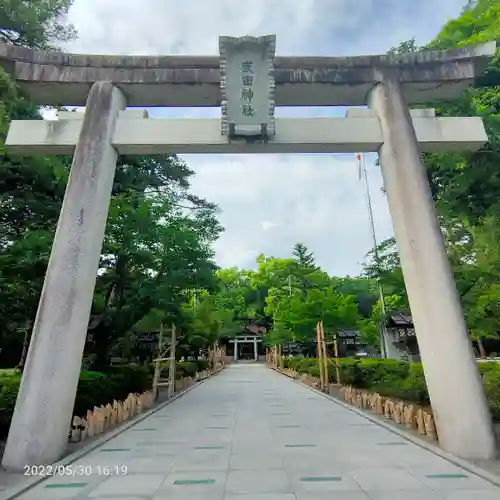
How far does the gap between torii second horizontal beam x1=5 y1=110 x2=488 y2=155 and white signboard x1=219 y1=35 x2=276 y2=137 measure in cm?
31

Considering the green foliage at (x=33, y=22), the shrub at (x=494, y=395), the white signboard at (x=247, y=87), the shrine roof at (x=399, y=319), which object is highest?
the green foliage at (x=33, y=22)

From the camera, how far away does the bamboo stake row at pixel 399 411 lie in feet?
25.1

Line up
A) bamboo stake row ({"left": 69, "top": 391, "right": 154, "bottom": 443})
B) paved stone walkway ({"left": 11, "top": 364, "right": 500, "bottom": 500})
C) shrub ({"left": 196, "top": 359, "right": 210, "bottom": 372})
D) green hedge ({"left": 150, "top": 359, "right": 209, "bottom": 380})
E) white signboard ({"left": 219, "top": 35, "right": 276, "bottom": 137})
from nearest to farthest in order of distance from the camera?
paved stone walkway ({"left": 11, "top": 364, "right": 500, "bottom": 500}), white signboard ({"left": 219, "top": 35, "right": 276, "bottom": 137}), bamboo stake row ({"left": 69, "top": 391, "right": 154, "bottom": 443}), green hedge ({"left": 150, "top": 359, "right": 209, "bottom": 380}), shrub ({"left": 196, "top": 359, "right": 210, "bottom": 372})

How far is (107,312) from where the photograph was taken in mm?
13414

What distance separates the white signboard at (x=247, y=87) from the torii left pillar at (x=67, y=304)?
237 centimetres

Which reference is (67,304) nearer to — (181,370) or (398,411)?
(398,411)

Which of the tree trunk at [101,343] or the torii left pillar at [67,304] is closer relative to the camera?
the torii left pillar at [67,304]

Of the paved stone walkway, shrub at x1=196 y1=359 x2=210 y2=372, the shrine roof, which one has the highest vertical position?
the shrine roof

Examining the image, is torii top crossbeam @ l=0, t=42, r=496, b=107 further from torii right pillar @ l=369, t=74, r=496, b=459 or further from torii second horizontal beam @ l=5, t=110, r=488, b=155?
torii second horizontal beam @ l=5, t=110, r=488, b=155

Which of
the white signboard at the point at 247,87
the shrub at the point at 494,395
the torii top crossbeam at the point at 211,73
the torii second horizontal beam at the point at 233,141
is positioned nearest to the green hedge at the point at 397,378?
the shrub at the point at 494,395

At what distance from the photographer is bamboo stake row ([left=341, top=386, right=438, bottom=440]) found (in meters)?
7.66

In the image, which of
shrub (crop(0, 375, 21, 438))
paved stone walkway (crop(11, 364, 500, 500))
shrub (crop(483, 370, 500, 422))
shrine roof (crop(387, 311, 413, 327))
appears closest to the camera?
paved stone walkway (crop(11, 364, 500, 500))

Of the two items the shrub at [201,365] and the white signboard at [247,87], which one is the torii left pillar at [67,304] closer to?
the white signboard at [247,87]

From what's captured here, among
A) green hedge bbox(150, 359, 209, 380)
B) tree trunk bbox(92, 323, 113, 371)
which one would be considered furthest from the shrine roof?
tree trunk bbox(92, 323, 113, 371)
